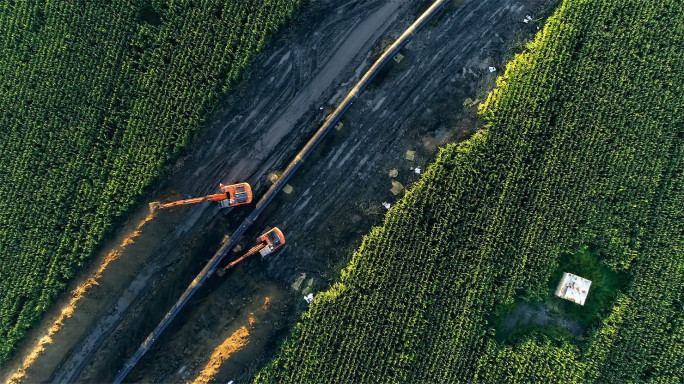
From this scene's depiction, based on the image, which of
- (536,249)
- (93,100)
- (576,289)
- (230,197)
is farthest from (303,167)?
(576,289)

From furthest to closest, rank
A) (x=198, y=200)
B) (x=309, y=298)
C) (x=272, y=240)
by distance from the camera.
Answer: (x=309, y=298) < (x=272, y=240) < (x=198, y=200)

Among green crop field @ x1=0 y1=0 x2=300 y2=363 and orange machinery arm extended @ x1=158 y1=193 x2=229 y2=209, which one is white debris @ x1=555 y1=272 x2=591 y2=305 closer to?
orange machinery arm extended @ x1=158 y1=193 x2=229 y2=209

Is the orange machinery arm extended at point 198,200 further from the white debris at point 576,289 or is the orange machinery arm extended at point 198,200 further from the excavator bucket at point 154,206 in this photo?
the white debris at point 576,289

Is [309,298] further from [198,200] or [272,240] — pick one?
[198,200]

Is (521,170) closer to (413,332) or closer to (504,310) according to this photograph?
(504,310)

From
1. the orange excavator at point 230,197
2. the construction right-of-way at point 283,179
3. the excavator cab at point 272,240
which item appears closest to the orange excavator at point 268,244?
the excavator cab at point 272,240

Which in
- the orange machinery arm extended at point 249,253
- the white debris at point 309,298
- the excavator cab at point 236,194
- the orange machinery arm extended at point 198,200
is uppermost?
the orange machinery arm extended at point 198,200

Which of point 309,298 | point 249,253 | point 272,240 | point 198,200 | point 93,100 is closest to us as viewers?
point 198,200
